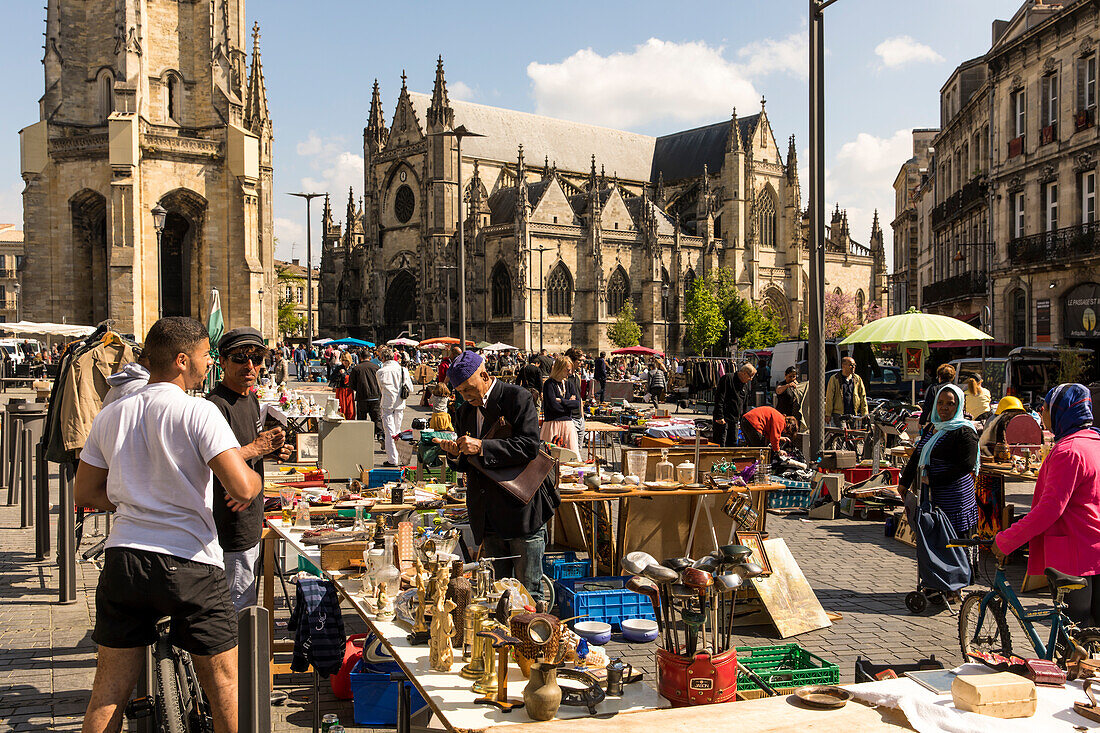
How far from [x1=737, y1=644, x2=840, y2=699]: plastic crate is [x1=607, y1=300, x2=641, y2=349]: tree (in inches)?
1907

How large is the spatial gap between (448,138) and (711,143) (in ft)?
72.1

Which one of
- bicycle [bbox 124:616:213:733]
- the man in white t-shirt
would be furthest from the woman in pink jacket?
bicycle [bbox 124:616:213:733]

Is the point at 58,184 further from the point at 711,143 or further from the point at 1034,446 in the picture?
the point at 711,143

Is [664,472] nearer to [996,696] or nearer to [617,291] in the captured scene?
[996,696]

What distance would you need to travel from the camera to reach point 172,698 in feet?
11.9

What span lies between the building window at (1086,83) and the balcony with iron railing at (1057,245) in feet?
10.0

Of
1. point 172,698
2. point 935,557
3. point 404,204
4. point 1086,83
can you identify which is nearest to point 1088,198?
point 1086,83

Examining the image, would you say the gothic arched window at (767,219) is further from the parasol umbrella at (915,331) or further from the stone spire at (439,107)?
the parasol umbrella at (915,331)

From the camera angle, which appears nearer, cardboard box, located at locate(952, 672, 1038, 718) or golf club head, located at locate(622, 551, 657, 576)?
cardboard box, located at locate(952, 672, 1038, 718)

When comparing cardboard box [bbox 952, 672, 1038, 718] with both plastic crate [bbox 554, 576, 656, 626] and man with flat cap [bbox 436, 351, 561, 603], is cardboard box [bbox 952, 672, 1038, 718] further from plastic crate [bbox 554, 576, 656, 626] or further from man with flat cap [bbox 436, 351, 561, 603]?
plastic crate [bbox 554, 576, 656, 626]

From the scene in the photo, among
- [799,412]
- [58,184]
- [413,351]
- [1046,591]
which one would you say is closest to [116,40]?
[58,184]

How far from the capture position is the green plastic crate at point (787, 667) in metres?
4.18

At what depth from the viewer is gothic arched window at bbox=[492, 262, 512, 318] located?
53.5m

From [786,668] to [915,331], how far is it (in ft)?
29.3
